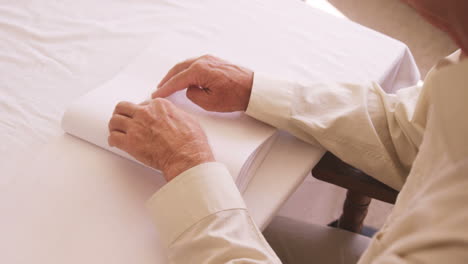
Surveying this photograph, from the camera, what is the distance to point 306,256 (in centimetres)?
107

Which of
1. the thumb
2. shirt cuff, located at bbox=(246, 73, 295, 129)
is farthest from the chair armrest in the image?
the thumb

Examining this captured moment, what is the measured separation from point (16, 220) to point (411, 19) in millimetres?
2273

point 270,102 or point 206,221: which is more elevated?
point 270,102

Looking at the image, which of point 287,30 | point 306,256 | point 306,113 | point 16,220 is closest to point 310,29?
point 287,30

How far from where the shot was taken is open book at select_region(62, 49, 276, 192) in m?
0.91

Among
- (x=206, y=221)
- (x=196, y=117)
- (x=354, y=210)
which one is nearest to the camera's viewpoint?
(x=206, y=221)

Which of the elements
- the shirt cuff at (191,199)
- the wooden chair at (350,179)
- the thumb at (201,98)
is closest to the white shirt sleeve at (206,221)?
the shirt cuff at (191,199)

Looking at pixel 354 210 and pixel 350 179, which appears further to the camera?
pixel 354 210

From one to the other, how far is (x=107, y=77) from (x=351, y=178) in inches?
20.7

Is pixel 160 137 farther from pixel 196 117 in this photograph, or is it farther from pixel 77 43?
pixel 77 43

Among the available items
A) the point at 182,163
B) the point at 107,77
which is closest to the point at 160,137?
the point at 182,163

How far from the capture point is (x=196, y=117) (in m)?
0.96

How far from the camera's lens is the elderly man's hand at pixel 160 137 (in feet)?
2.85

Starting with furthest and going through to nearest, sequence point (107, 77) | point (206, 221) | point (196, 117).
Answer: point (107, 77)
point (196, 117)
point (206, 221)
